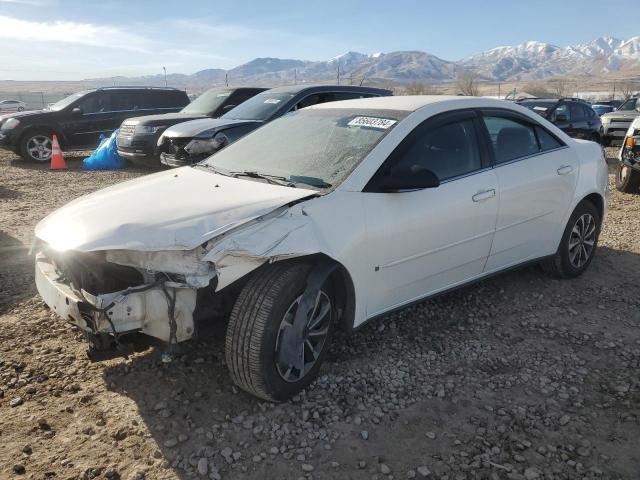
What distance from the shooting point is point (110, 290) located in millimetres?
2775

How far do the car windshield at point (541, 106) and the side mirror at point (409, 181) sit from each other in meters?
11.6

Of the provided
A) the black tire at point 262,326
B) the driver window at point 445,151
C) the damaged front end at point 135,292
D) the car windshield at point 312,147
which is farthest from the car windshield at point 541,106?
the damaged front end at point 135,292

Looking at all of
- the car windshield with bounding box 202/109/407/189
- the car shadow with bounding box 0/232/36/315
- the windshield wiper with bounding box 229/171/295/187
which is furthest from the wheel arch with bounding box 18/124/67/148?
the windshield wiper with bounding box 229/171/295/187

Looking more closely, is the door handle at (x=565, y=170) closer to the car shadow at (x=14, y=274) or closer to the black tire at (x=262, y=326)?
the black tire at (x=262, y=326)

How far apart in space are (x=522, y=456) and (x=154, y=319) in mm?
1933

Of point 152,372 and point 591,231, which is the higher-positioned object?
point 591,231

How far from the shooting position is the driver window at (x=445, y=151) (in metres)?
3.43

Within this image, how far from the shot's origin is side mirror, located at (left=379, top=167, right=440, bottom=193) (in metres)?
3.14

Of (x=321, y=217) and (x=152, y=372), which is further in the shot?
(x=152, y=372)

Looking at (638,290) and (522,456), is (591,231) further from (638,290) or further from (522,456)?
(522,456)

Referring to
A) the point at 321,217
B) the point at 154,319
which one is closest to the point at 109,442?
the point at 154,319

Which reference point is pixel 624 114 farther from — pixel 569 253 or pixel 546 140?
pixel 546 140

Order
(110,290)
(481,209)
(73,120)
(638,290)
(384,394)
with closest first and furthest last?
(110,290) → (384,394) → (481,209) → (638,290) → (73,120)

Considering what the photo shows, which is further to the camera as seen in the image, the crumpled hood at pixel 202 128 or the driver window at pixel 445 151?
the crumpled hood at pixel 202 128
